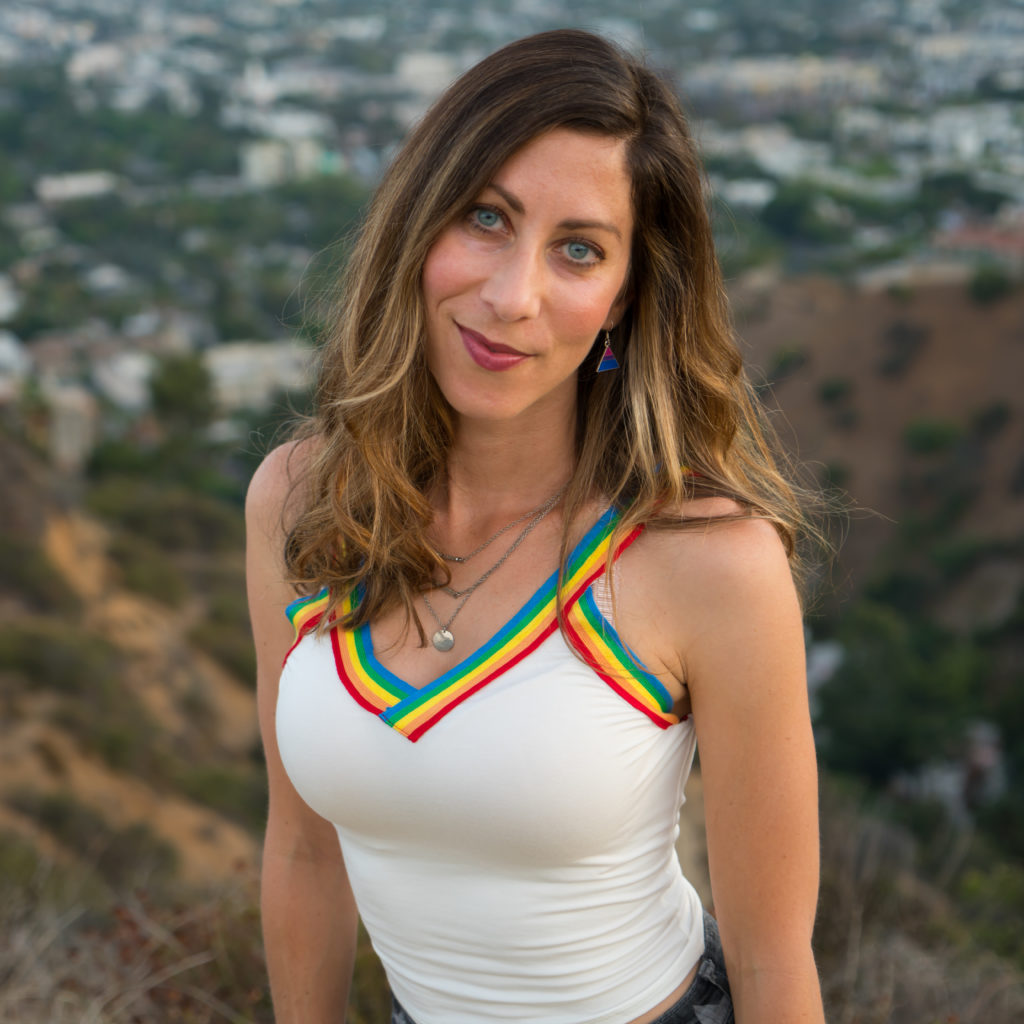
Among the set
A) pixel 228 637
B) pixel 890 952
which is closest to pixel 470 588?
pixel 890 952

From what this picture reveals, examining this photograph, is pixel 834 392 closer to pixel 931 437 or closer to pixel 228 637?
Answer: pixel 931 437

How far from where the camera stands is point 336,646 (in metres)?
1.28

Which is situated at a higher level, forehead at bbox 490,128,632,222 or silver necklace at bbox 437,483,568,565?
forehead at bbox 490,128,632,222

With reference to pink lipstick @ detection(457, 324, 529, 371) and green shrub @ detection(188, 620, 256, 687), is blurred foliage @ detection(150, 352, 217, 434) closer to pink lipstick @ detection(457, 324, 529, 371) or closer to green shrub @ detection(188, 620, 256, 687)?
green shrub @ detection(188, 620, 256, 687)

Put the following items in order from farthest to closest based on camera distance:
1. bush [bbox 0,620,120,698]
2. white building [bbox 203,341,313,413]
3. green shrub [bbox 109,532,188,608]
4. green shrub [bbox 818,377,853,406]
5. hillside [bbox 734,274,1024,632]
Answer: green shrub [bbox 818,377,853,406] < white building [bbox 203,341,313,413] < hillside [bbox 734,274,1024,632] < green shrub [bbox 109,532,188,608] < bush [bbox 0,620,120,698]

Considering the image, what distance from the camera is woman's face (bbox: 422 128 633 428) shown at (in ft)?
3.92

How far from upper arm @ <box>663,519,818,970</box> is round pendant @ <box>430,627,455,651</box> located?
24 cm

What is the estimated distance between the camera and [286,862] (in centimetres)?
144

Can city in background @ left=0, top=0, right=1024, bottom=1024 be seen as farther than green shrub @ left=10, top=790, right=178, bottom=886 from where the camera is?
No

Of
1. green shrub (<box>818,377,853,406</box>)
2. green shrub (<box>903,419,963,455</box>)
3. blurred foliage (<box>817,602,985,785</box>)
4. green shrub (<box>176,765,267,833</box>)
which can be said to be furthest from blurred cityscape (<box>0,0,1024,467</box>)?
green shrub (<box>176,765,267,833</box>)

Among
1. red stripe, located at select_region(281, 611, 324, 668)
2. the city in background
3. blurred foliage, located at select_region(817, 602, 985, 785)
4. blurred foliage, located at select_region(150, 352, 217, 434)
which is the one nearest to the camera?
red stripe, located at select_region(281, 611, 324, 668)

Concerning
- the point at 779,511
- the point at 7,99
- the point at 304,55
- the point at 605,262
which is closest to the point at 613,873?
the point at 779,511

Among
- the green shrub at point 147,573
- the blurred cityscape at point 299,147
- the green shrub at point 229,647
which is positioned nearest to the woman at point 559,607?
the green shrub at point 229,647

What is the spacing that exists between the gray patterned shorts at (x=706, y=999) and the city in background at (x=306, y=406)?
46 centimetres
